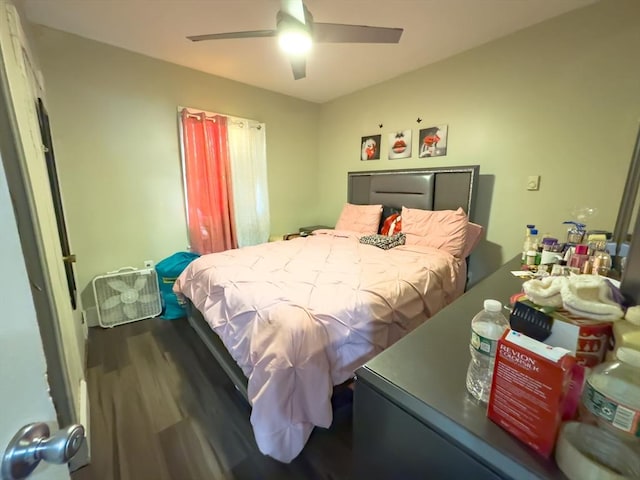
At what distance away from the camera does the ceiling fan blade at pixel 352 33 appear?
1.68m

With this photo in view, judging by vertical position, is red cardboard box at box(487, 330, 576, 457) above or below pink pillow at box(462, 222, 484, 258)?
above

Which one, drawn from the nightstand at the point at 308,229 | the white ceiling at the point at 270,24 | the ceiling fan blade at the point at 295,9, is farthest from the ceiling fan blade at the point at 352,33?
the nightstand at the point at 308,229

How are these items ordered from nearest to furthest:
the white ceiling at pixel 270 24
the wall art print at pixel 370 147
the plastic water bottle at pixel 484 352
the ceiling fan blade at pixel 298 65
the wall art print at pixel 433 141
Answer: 1. the plastic water bottle at pixel 484 352
2. the white ceiling at pixel 270 24
3. the ceiling fan blade at pixel 298 65
4. the wall art print at pixel 433 141
5. the wall art print at pixel 370 147

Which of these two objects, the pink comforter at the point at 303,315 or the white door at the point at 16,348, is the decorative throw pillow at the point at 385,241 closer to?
the pink comforter at the point at 303,315

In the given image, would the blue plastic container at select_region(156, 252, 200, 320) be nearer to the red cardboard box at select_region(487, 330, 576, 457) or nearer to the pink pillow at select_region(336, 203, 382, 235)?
the pink pillow at select_region(336, 203, 382, 235)

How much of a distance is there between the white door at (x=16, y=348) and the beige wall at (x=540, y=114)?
9.71ft

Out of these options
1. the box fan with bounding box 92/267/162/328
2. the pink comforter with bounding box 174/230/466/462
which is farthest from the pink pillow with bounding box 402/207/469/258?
the box fan with bounding box 92/267/162/328

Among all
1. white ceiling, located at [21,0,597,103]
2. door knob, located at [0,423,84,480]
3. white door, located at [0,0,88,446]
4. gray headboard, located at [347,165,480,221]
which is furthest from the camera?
gray headboard, located at [347,165,480,221]

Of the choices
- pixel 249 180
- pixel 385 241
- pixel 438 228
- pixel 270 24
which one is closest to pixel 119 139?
pixel 249 180

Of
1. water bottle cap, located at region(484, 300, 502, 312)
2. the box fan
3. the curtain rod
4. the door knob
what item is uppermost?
the curtain rod

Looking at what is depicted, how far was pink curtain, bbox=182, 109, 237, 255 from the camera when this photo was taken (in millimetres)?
2855

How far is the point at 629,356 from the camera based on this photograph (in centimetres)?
41

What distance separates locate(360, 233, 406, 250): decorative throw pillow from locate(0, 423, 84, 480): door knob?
93.6 inches

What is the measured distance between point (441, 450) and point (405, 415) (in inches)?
3.4
